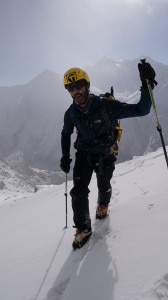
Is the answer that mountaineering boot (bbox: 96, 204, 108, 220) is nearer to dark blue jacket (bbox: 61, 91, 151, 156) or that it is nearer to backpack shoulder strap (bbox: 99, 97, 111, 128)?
dark blue jacket (bbox: 61, 91, 151, 156)

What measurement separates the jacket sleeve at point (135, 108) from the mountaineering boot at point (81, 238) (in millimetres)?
2329

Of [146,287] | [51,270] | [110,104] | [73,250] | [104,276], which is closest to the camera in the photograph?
[146,287]

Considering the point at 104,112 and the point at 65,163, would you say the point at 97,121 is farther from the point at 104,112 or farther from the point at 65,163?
the point at 65,163

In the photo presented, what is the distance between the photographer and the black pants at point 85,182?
21.8ft

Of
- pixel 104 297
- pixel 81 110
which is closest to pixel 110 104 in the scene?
pixel 81 110

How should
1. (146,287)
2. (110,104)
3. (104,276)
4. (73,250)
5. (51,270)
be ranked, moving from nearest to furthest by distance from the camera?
(146,287) < (104,276) < (51,270) < (73,250) < (110,104)

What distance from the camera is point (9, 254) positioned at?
22.5 feet

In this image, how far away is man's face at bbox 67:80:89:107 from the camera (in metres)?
6.74

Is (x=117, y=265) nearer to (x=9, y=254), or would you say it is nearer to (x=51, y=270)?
(x=51, y=270)

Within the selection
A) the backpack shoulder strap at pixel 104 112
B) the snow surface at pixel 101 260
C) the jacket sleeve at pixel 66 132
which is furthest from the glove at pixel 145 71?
the snow surface at pixel 101 260

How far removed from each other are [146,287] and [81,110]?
3.80 meters

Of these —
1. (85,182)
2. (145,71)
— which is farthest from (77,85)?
(85,182)

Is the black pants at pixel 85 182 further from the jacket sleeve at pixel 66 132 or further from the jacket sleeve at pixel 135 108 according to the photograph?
the jacket sleeve at pixel 135 108

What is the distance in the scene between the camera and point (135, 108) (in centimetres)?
645
